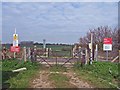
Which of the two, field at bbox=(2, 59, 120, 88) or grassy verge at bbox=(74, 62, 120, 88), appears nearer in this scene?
field at bbox=(2, 59, 120, 88)

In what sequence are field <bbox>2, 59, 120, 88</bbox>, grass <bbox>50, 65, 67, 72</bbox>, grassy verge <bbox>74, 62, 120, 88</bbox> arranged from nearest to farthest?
field <bbox>2, 59, 120, 88</bbox>, grassy verge <bbox>74, 62, 120, 88</bbox>, grass <bbox>50, 65, 67, 72</bbox>

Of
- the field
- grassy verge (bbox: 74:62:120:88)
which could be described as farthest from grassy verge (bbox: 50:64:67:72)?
grassy verge (bbox: 74:62:120:88)

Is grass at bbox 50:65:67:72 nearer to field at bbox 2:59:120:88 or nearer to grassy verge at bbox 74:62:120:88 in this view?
field at bbox 2:59:120:88

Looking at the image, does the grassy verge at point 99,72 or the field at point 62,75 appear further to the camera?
the grassy verge at point 99,72

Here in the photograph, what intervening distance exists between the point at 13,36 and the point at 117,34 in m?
27.0

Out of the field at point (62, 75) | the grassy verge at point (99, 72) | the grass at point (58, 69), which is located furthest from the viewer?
the grass at point (58, 69)

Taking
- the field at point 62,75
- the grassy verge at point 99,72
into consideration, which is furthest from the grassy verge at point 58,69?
the grassy verge at point 99,72

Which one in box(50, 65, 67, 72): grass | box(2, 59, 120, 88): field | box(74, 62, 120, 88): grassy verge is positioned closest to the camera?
box(2, 59, 120, 88): field

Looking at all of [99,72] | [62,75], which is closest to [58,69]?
[99,72]

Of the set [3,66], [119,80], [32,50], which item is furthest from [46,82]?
[32,50]

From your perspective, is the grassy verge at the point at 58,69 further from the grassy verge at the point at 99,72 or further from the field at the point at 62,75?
the grassy verge at the point at 99,72

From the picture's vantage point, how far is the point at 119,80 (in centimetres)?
1825

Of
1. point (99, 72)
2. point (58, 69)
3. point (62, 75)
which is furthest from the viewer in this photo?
point (58, 69)

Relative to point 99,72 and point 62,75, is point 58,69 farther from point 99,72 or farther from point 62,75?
point 62,75
